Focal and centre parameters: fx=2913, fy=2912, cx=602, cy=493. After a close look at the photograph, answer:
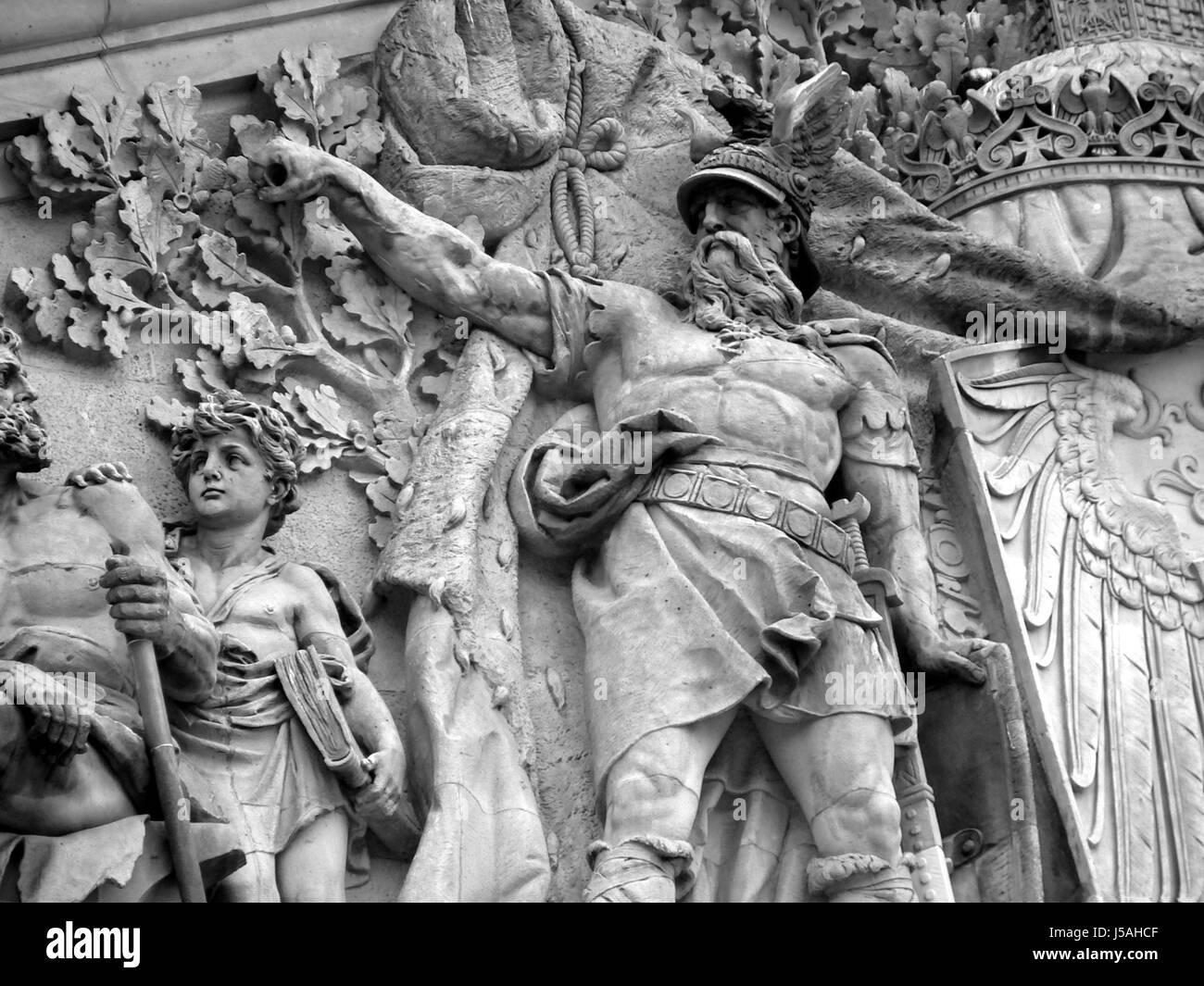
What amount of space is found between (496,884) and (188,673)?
1286mm

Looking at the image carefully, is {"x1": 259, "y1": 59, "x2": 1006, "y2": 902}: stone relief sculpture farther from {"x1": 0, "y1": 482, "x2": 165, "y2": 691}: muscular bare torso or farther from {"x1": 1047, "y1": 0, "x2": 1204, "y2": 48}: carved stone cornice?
{"x1": 1047, "y1": 0, "x2": 1204, "y2": 48}: carved stone cornice

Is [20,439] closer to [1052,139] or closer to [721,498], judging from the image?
[721,498]

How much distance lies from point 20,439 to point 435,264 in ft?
6.76

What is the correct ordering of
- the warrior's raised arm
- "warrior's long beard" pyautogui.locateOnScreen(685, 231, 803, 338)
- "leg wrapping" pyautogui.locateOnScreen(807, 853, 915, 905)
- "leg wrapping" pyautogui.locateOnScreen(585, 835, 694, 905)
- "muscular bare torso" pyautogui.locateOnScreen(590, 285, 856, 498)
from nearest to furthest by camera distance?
"leg wrapping" pyautogui.locateOnScreen(585, 835, 694, 905)
"leg wrapping" pyautogui.locateOnScreen(807, 853, 915, 905)
"muscular bare torso" pyautogui.locateOnScreen(590, 285, 856, 498)
the warrior's raised arm
"warrior's long beard" pyautogui.locateOnScreen(685, 231, 803, 338)

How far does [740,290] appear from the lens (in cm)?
1175

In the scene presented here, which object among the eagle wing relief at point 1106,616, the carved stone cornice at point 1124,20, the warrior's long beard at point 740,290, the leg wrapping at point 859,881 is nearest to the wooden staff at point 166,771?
the leg wrapping at point 859,881

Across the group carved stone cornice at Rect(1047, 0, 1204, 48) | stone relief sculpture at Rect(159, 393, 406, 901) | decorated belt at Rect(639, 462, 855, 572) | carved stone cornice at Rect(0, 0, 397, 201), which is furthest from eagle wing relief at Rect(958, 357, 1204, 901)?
carved stone cornice at Rect(0, 0, 397, 201)

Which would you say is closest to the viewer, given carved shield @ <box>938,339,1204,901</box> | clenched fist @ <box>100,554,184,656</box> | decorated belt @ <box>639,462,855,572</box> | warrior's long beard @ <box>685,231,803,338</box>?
clenched fist @ <box>100,554,184,656</box>

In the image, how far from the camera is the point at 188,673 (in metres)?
9.77

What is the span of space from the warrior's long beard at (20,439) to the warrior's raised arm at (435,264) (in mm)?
1653

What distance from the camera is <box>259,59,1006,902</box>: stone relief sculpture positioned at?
1025cm

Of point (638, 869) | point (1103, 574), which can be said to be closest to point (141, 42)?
point (638, 869)

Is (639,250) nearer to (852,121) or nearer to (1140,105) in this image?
(852,121)

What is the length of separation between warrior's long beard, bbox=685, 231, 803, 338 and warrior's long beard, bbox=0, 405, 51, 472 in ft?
9.08
